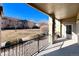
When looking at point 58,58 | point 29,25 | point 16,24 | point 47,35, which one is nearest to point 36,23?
point 29,25

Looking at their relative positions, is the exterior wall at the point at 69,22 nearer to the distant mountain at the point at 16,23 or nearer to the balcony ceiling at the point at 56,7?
the balcony ceiling at the point at 56,7

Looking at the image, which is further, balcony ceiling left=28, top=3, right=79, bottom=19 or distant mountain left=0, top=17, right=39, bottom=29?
balcony ceiling left=28, top=3, right=79, bottom=19

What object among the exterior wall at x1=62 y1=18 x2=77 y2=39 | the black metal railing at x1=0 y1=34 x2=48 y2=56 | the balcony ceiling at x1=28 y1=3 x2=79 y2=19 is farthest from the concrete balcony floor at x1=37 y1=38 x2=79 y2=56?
the exterior wall at x1=62 y1=18 x2=77 y2=39

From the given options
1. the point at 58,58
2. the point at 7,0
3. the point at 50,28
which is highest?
the point at 7,0

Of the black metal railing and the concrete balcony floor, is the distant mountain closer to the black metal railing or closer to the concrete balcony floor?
the black metal railing

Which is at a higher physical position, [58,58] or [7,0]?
[7,0]

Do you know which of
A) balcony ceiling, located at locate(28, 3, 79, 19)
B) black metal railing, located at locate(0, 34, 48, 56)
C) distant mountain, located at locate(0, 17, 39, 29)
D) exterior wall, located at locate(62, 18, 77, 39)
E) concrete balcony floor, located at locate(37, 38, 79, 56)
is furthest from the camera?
exterior wall, located at locate(62, 18, 77, 39)

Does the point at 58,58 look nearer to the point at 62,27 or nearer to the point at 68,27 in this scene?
the point at 68,27

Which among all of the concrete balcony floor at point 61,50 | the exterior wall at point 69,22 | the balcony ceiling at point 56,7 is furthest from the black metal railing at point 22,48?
the exterior wall at point 69,22

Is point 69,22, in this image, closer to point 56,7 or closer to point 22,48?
point 56,7

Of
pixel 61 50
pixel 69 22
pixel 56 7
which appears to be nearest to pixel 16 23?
pixel 56 7

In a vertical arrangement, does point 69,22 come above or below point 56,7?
below

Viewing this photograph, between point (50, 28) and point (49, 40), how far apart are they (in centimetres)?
78

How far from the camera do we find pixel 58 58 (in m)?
4.96
